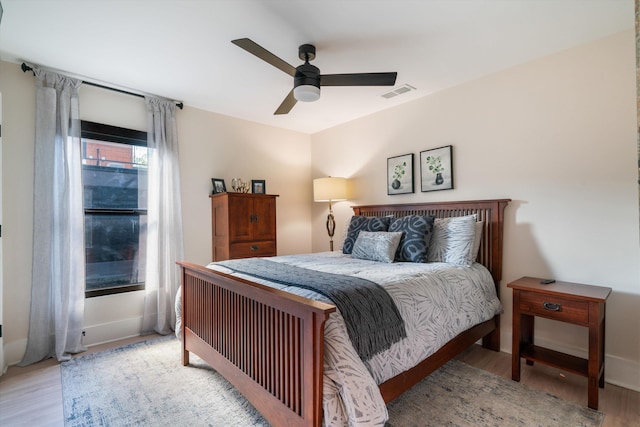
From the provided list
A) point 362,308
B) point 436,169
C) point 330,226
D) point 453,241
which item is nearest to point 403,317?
point 362,308

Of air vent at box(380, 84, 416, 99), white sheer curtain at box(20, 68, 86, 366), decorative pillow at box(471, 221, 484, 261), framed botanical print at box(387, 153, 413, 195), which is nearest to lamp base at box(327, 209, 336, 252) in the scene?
framed botanical print at box(387, 153, 413, 195)

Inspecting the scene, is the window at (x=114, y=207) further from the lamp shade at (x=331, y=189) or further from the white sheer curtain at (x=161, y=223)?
the lamp shade at (x=331, y=189)

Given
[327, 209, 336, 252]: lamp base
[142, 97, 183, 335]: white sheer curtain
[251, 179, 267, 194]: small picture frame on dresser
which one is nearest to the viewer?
[142, 97, 183, 335]: white sheer curtain

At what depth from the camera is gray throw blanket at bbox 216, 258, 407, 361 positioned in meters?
1.46

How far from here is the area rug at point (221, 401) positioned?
5.86 feet

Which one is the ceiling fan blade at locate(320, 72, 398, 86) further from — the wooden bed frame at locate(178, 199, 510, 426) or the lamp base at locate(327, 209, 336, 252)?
the lamp base at locate(327, 209, 336, 252)

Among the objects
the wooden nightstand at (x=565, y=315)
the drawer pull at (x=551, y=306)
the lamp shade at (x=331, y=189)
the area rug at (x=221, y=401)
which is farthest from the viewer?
the lamp shade at (x=331, y=189)

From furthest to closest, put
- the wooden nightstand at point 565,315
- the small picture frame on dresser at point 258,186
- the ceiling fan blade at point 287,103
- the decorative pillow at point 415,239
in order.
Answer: the small picture frame on dresser at point 258,186 < the decorative pillow at point 415,239 < the ceiling fan blade at point 287,103 < the wooden nightstand at point 565,315

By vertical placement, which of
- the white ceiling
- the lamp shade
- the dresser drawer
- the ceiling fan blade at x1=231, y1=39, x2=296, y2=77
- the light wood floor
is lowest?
the light wood floor

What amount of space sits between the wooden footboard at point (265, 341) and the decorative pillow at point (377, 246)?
1.37 metres

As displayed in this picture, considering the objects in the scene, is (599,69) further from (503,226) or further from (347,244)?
(347,244)

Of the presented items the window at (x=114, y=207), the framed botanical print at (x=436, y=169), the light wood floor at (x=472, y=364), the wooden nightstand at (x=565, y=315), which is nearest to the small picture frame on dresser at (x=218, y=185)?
the window at (x=114, y=207)

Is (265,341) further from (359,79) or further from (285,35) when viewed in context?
(285,35)

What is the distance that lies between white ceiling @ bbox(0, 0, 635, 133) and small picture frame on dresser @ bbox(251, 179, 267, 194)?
1337 millimetres
